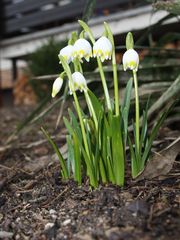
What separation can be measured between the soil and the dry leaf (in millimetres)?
17

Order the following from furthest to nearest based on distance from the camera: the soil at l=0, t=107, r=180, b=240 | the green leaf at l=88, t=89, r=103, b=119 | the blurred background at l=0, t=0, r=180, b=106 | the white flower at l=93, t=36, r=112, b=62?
1. the blurred background at l=0, t=0, r=180, b=106
2. the green leaf at l=88, t=89, r=103, b=119
3. the white flower at l=93, t=36, r=112, b=62
4. the soil at l=0, t=107, r=180, b=240

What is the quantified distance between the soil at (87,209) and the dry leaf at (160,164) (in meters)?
0.02

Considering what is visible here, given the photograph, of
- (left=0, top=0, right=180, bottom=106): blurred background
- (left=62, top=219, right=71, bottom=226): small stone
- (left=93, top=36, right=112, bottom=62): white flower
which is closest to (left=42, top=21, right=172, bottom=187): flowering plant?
(left=93, top=36, right=112, bottom=62): white flower

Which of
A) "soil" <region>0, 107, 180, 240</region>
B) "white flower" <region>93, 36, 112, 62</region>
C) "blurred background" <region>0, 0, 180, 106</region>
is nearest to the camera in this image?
"soil" <region>0, 107, 180, 240</region>

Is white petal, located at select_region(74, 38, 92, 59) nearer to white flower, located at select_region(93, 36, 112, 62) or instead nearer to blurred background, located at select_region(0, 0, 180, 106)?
white flower, located at select_region(93, 36, 112, 62)

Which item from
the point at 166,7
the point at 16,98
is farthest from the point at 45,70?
the point at 166,7

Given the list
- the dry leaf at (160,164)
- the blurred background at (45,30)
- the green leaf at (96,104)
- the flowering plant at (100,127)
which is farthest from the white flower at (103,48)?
the blurred background at (45,30)

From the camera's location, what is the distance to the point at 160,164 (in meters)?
1.07

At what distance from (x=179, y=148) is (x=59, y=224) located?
43 cm

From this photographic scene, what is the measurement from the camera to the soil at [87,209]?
0.81 meters

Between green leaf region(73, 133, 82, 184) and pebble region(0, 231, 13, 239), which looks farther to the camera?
green leaf region(73, 133, 82, 184)

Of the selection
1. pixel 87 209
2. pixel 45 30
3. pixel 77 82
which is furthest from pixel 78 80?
pixel 45 30

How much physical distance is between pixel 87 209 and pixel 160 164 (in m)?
0.26

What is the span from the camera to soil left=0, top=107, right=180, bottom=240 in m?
0.81
